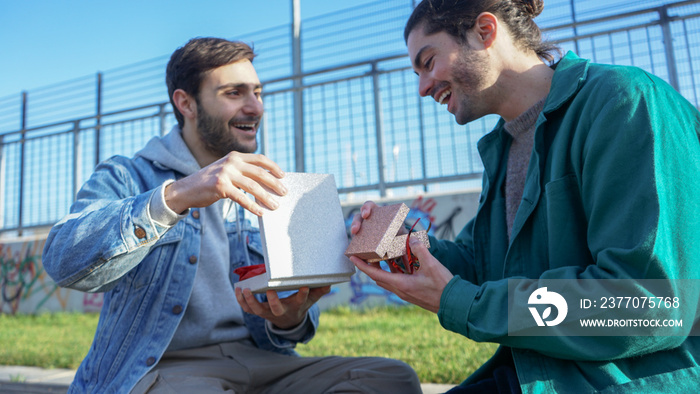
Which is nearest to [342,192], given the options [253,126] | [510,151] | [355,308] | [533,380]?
[355,308]

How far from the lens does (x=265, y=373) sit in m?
2.20

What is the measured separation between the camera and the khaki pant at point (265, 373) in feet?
6.28

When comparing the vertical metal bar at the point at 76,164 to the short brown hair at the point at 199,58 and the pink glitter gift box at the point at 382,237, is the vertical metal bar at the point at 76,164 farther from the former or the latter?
the pink glitter gift box at the point at 382,237

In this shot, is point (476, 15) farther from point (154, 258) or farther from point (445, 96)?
point (154, 258)

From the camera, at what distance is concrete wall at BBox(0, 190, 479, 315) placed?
596 centimetres

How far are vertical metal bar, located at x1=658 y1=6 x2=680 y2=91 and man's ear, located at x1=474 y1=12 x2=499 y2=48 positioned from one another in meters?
3.87

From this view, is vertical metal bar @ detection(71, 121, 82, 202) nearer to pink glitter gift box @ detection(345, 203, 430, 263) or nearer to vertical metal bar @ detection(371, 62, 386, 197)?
vertical metal bar @ detection(371, 62, 386, 197)

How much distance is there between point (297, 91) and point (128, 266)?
16.9 ft

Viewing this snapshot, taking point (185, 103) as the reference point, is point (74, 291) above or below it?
below

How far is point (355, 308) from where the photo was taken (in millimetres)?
6059

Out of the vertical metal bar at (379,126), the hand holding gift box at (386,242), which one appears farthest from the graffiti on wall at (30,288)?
the hand holding gift box at (386,242)

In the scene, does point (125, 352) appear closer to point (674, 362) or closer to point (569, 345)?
point (569, 345)

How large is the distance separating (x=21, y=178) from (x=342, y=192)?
605 cm

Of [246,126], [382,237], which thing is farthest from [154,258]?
[382,237]
